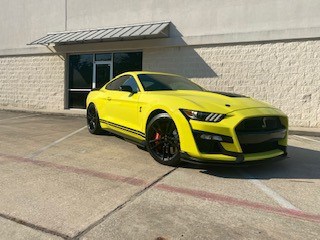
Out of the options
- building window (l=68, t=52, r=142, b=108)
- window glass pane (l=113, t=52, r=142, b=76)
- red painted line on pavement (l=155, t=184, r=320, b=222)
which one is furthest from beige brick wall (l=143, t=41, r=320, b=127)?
red painted line on pavement (l=155, t=184, r=320, b=222)

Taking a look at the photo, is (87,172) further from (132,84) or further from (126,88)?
(132,84)

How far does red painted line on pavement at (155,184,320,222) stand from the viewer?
129 inches

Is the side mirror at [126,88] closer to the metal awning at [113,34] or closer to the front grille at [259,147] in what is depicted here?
the front grille at [259,147]

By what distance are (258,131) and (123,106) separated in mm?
2573

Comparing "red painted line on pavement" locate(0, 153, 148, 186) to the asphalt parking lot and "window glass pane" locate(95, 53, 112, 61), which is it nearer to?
the asphalt parking lot

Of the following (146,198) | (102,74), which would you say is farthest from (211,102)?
(102,74)

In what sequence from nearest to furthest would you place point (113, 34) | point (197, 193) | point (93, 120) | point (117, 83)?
point (197, 193) → point (117, 83) → point (93, 120) → point (113, 34)

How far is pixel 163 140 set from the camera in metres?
4.91

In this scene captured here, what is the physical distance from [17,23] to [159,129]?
13.2 metres

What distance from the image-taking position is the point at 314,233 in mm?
2891

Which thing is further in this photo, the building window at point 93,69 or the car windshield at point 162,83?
the building window at point 93,69

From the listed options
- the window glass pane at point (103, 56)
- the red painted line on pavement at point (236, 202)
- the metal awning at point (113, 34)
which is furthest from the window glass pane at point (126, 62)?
the red painted line on pavement at point (236, 202)

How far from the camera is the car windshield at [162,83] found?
579 cm

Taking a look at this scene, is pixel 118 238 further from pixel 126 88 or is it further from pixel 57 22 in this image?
pixel 57 22
